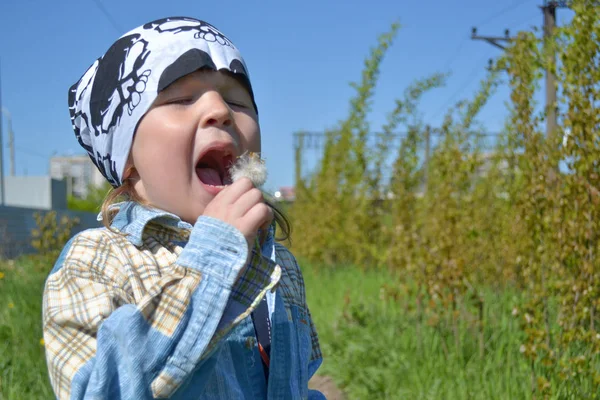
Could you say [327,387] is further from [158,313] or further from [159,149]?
[158,313]

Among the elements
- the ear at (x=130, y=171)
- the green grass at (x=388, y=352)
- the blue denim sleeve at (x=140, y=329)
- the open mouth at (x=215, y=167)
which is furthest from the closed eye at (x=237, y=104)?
the green grass at (x=388, y=352)

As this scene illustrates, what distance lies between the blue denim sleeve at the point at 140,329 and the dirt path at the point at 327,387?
9.81ft

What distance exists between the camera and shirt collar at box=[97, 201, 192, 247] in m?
1.27

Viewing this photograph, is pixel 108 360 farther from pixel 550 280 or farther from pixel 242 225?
pixel 550 280

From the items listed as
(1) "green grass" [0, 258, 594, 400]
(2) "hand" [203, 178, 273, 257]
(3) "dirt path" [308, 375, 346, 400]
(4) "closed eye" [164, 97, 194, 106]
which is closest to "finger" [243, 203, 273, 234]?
(2) "hand" [203, 178, 273, 257]

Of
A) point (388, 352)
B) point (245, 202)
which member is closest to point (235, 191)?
point (245, 202)

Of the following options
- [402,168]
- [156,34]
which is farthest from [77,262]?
[402,168]

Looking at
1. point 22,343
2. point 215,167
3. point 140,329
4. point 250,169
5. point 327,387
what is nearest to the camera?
point 140,329

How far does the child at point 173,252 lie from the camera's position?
103 cm

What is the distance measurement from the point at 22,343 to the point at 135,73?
3049 mm

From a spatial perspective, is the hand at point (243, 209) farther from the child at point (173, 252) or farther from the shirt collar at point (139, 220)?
the shirt collar at point (139, 220)

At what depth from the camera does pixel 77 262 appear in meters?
1.19

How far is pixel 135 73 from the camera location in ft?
4.31

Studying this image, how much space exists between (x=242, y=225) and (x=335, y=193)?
8.15 m
